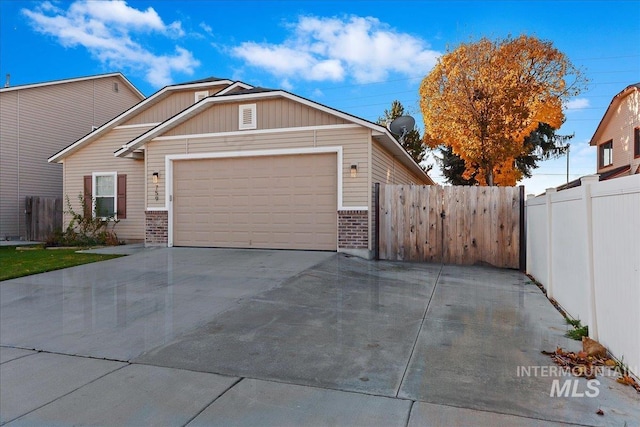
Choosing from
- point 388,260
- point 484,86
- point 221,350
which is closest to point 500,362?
point 221,350

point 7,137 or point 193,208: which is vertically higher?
point 7,137

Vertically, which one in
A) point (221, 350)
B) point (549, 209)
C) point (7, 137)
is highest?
point (7, 137)

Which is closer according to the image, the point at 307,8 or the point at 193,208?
the point at 193,208

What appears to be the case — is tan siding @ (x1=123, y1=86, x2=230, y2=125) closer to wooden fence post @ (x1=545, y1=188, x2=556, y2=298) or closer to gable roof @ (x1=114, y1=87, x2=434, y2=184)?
gable roof @ (x1=114, y1=87, x2=434, y2=184)

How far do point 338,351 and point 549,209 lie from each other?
4208mm

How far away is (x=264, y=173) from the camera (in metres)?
10.4

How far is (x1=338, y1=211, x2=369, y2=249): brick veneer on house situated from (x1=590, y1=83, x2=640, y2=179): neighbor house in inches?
589

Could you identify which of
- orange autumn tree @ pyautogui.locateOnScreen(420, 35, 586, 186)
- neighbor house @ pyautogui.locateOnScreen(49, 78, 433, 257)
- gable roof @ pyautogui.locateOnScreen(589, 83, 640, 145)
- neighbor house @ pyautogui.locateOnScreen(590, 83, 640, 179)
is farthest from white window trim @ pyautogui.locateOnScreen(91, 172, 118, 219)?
gable roof @ pyautogui.locateOnScreen(589, 83, 640, 145)

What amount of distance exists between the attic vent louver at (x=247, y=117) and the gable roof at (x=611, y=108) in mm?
18143

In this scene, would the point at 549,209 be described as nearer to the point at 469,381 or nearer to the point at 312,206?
the point at 469,381

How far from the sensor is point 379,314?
500 cm

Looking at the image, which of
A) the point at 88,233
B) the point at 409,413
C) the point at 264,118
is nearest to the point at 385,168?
the point at 264,118

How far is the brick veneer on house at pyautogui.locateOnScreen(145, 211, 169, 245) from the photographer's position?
439 inches

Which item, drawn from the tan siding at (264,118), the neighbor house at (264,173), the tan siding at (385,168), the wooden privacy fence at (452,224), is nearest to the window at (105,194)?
the neighbor house at (264,173)
